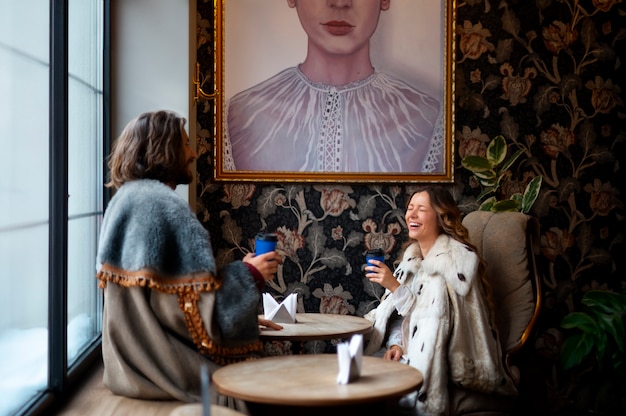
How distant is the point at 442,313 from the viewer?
3.36 m

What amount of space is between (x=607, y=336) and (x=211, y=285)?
2.56 m

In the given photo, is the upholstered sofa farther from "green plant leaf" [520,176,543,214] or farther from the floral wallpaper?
the floral wallpaper

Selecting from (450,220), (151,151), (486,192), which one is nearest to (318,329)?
(450,220)

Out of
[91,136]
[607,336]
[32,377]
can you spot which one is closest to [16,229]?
[32,377]

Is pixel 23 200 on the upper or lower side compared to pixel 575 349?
upper

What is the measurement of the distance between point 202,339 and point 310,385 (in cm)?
43

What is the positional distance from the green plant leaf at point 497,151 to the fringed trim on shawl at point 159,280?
2295mm

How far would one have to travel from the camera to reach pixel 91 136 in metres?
3.98

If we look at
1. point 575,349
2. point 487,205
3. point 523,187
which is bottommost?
point 575,349

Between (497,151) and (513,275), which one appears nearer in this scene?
(513,275)

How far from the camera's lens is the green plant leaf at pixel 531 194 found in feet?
14.7

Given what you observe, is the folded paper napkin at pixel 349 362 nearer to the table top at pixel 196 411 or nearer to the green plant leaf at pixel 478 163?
the table top at pixel 196 411

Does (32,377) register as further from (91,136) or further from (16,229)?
(91,136)

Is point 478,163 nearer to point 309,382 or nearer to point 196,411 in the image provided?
point 309,382
